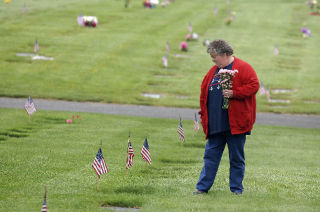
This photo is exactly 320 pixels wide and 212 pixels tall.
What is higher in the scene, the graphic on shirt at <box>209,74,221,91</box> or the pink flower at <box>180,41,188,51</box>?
the graphic on shirt at <box>209,74,221,91</box>

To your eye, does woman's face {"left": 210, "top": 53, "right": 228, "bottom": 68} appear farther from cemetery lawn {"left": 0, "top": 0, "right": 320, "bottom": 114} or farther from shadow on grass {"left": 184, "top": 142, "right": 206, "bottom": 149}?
cemetery lawn {"left": 0, "top": 0, "right": 320, "bottom": 114}

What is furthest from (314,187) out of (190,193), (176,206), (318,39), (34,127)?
(318,39)

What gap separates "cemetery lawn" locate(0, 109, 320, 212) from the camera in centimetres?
818

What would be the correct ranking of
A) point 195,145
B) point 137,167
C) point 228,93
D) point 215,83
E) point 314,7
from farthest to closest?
point 314,7 < point 195,145 < point 137,167 < point 215,83 < point 228,93

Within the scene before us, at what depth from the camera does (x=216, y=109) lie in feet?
27.8

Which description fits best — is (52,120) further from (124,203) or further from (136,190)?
(124,203)

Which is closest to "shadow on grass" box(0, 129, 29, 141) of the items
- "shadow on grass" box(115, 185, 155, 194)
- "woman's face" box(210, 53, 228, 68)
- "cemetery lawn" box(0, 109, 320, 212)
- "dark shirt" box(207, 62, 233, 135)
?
"cemetery lawn" box(0, 109, 320, 212)

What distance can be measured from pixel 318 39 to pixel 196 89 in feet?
48.5

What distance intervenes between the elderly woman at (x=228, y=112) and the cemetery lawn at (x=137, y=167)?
1.16 ft

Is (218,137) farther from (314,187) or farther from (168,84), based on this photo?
(168,84)

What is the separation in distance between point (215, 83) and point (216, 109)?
1.18 feet

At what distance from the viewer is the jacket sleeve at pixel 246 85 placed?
8258mm

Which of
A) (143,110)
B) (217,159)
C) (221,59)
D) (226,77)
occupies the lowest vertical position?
(143,110)

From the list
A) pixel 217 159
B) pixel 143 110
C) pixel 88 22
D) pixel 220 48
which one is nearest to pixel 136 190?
pixel 217 159
